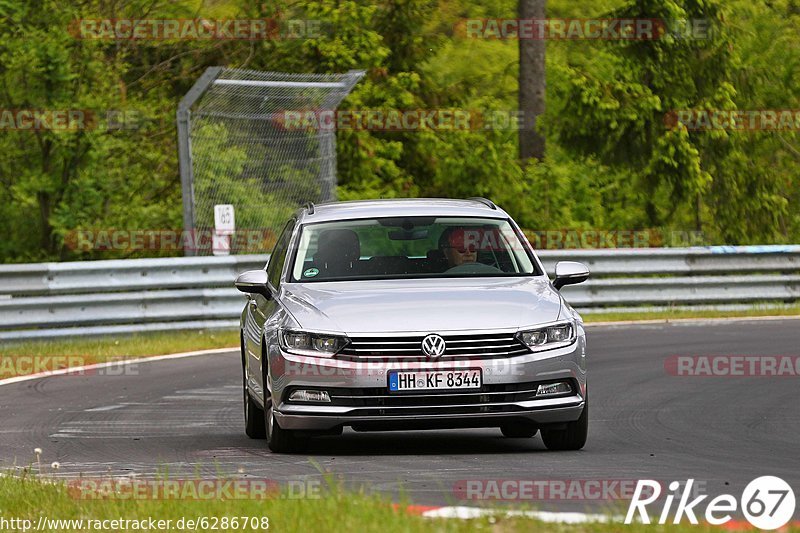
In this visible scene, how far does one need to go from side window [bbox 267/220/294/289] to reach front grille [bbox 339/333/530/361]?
4.88 ft

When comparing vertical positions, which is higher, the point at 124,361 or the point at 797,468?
the point at 797,468

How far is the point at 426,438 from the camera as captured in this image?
1090 cm

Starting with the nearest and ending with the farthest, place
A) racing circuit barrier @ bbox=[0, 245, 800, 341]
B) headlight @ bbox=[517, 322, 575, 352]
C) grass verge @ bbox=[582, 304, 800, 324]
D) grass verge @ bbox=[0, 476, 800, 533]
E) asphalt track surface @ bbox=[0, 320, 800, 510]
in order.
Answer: grass verge @ bbox=[0, 476, 800, 533], asphalt track surface @ bbox=[0, 320, 800, 510], headlight @ bbox=[517, 322, 575, 352], racing circuit barrier @ bbox=[0, 245, 800, 341], grass verge @ bbox=[582, 304, 800, 324]

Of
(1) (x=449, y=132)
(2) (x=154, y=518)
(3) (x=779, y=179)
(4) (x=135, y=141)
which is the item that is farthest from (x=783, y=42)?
(2) (x=154, y=518)

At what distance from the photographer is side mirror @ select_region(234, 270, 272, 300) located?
35.1ft

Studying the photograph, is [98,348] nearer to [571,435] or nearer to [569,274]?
[569,274]

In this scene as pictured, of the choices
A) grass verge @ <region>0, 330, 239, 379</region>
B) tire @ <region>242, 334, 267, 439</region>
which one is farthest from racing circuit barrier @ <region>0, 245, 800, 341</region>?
tire @ <region>242, 334, 267, 439</region>

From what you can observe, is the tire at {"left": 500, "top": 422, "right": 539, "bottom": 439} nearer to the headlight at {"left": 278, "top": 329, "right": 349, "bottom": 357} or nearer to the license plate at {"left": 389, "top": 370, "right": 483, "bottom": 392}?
the license plate at {"left": 389, "top": 370, "right": 483, "bottom": 392}

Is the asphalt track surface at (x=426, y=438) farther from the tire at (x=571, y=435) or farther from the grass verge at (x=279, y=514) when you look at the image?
the grass verge at (x=279, y=514)

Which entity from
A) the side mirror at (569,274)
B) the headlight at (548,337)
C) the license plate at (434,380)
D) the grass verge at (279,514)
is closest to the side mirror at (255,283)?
the license plate at (434,380)

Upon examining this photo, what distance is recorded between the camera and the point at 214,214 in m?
20.7

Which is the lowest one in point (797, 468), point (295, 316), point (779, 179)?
point (779, 179)

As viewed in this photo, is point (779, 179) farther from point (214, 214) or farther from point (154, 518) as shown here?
point (154, 518)

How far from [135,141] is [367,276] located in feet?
61.3
